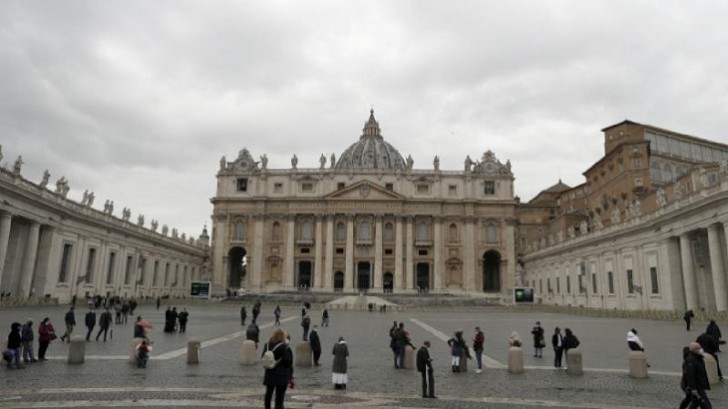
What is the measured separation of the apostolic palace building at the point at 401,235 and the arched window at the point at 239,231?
14 centimetres

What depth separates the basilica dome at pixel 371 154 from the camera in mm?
97812

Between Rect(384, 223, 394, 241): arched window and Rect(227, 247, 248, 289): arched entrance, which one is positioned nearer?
Rect(384, 223, 394, 241): arched window

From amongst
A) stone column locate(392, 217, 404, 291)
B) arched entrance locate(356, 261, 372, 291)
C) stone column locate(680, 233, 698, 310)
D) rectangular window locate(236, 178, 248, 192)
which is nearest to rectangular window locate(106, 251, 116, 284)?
rectangular window locate(236, 178, 248, 192)

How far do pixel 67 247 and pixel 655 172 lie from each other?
178ft

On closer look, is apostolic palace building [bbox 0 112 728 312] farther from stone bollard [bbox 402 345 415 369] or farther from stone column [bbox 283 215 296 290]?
stone bollard [bbox 402 345 415 369]

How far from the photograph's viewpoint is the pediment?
74.5 metres

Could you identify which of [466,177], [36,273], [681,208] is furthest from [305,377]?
[466,177]

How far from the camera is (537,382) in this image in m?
12.4

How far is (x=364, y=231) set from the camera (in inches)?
2965

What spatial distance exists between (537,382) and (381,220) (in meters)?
62.3

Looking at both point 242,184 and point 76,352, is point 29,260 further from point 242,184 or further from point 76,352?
point 242,184

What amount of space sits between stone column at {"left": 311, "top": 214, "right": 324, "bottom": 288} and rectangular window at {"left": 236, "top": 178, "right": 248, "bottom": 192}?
11.7m

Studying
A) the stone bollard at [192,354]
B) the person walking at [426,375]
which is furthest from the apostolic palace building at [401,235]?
the person walking at [426,375]

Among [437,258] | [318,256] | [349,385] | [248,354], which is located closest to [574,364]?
[349,385]
